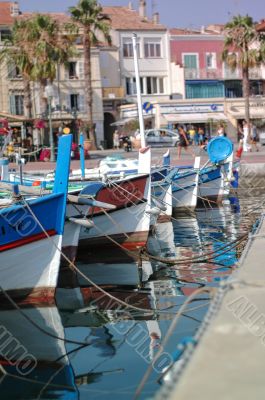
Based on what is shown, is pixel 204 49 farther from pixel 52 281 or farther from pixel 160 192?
pixel 52 281

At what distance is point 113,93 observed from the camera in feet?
201

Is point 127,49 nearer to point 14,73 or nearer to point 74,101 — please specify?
point 74,101

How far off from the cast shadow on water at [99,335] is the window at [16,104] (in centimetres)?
4540

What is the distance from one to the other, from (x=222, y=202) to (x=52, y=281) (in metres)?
15.3

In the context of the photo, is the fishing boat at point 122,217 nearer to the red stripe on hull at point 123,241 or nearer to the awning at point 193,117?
the red stripe on hull at point 123,241

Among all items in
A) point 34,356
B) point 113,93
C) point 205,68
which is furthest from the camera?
point 205,68

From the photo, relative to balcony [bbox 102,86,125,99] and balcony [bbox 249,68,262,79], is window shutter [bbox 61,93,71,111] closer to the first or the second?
balcony [bbox 102,86,125,99]

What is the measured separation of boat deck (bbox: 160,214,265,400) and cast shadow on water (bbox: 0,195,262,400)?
4.90 ft

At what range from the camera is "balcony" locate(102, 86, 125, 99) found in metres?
61.0

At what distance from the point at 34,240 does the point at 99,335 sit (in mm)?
1845

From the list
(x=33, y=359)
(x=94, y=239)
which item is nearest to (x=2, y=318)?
(x=33, y=359)

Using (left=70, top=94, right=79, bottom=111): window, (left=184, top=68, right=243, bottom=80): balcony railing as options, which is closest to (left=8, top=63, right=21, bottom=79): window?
(left=70, top=94, right=79, bottom=111): window

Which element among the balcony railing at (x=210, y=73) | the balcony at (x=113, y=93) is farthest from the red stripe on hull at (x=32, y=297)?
the balcony railing at (x=210, y=73)

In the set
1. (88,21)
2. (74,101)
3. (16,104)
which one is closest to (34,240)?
(88,21)
